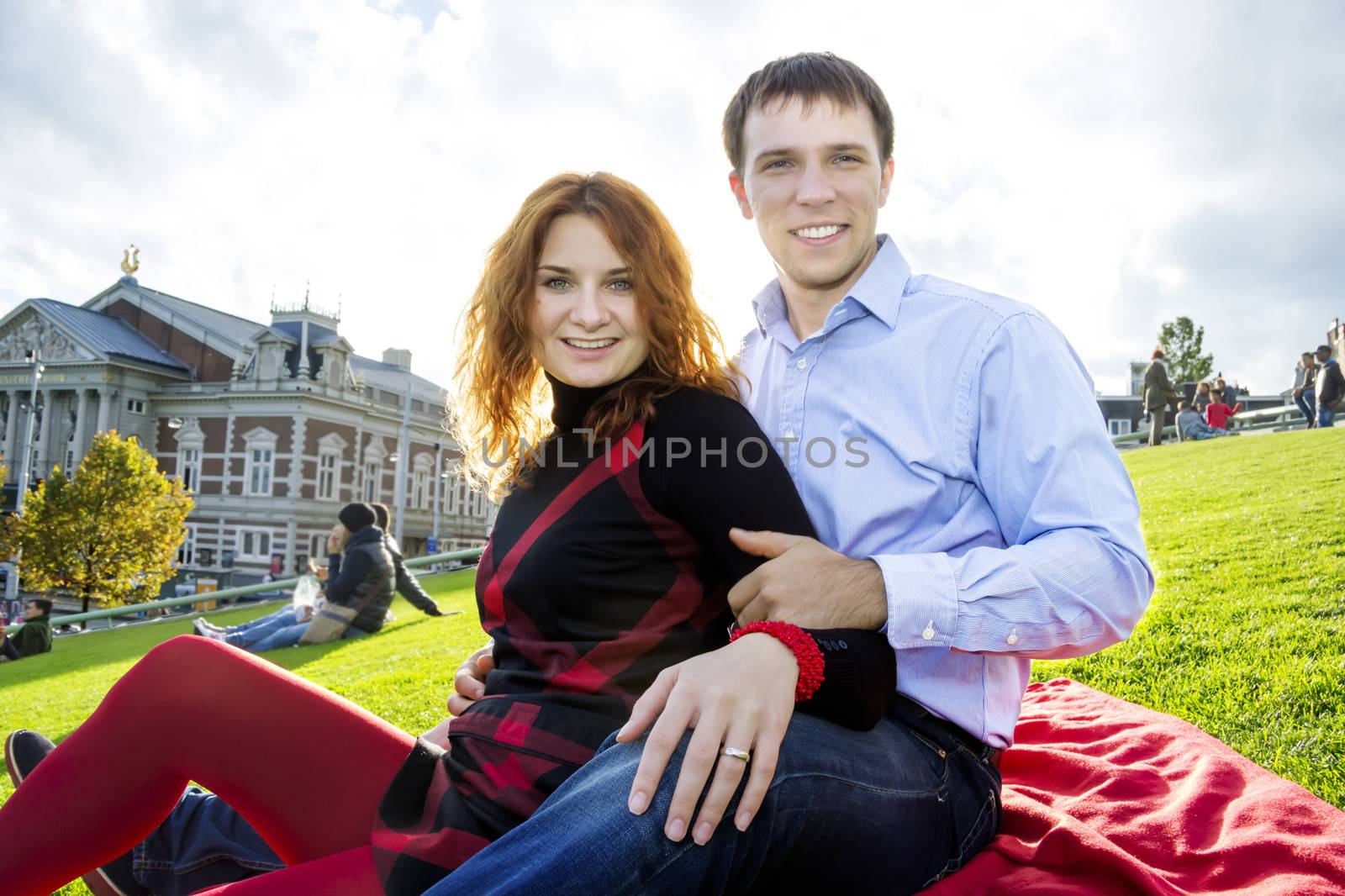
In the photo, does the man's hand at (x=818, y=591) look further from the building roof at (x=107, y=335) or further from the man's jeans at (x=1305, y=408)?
the building roof at (x=107, y=335)

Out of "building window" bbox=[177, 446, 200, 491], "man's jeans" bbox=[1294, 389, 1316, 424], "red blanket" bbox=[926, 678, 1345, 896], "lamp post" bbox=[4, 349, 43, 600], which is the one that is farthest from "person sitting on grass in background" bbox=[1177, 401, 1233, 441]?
"building window" bbox=[177, 446, 200, 491]

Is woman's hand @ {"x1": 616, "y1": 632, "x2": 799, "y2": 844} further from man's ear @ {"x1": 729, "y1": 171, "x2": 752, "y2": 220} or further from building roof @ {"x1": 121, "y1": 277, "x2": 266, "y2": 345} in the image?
building roof @ {"x1": 121, "y1": 277, "x2": 266, "y2": 345}

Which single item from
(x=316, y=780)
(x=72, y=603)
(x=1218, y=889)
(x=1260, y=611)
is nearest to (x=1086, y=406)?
(x=1218, y=889)

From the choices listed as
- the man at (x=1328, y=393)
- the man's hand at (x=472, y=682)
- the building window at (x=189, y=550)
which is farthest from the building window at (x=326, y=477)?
the man's hand at (x=472, y=682)

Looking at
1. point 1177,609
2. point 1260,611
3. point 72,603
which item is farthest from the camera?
point 72,603

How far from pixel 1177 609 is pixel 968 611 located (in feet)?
14.0

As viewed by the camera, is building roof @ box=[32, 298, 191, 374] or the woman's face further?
building roof @ box=[32, 298, 191, 374]

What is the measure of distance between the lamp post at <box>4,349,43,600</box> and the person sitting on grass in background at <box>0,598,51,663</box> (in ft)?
45.0

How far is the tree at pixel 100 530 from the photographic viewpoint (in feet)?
98.2

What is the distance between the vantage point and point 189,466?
42.3 m

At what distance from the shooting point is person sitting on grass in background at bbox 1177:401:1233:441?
2089 cm

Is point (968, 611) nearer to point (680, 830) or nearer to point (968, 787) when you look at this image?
point (968, 787)

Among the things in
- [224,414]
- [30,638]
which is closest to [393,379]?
[224,414]

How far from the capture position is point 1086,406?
6.04 ft
